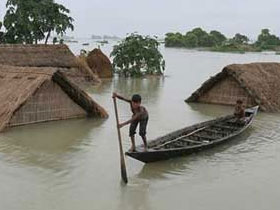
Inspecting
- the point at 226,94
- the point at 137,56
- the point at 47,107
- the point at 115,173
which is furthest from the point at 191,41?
the point at 115,173

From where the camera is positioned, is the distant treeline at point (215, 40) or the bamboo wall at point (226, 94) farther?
the distant treeline at point (215, 40)

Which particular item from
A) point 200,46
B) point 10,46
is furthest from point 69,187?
point 200,46

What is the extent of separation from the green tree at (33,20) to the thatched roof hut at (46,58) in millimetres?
4852

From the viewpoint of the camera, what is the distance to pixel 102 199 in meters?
8.38

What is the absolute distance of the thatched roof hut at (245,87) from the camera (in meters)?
18.0

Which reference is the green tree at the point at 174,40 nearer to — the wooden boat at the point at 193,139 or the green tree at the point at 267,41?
the green tree at the point at 267,41

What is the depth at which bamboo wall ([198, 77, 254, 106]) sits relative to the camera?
18578mm

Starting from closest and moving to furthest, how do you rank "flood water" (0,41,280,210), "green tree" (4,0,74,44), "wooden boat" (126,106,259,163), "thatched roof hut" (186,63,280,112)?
"flood water" (0,41,280,210)
"wooden boat" (126,106,259,163)
"thatched roof hut" (186,63,280,112)
"green tree" (4,0,74,44)

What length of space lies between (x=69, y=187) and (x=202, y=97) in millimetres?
11416

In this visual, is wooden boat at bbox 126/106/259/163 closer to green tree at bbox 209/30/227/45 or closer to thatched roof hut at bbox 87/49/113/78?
thatched roof hut at bbox 87/49/113/78

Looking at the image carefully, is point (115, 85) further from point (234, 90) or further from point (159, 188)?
point (159, 188)

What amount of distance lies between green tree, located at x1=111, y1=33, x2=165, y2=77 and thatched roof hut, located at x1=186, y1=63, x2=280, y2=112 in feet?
33.6

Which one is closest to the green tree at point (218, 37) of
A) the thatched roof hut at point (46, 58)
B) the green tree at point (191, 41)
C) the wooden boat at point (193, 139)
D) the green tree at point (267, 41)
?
the green tree at point (191, 41)

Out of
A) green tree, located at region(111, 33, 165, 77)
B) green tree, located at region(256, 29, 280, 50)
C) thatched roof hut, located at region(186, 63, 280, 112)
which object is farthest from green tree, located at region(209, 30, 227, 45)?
thatched roof hut, located at region(186, 63, 280, 112)
